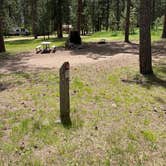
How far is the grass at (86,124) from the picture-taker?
157 inches

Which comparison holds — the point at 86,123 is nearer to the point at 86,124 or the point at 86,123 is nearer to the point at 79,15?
the point at 86,124

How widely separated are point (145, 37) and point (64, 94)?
4.40m

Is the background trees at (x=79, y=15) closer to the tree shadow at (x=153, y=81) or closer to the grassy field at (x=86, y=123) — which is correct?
the tree shadow at (x=153, y=81)

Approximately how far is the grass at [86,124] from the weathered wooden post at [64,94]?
167 mm

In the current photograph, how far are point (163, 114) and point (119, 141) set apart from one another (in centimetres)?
161

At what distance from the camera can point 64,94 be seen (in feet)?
16.0

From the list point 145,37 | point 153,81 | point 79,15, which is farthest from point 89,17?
point 153,81

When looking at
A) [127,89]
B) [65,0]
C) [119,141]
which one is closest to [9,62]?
[127,89]

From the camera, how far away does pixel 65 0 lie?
3025 cm

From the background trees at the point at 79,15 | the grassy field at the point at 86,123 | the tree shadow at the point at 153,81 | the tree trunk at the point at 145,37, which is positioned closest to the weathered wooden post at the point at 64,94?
the grassy field at the point at 86,123

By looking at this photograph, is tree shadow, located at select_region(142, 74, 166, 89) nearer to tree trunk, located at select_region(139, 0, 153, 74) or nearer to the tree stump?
tree trunk, located at select_region(139, 0, 153, 74)

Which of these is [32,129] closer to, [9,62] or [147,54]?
[147,54]

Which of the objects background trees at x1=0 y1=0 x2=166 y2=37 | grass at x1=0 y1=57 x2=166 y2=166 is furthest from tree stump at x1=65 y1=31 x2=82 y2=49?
grass at x1=0 y1=57 x2=166 y2=166

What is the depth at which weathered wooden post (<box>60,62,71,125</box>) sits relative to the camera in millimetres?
4656
